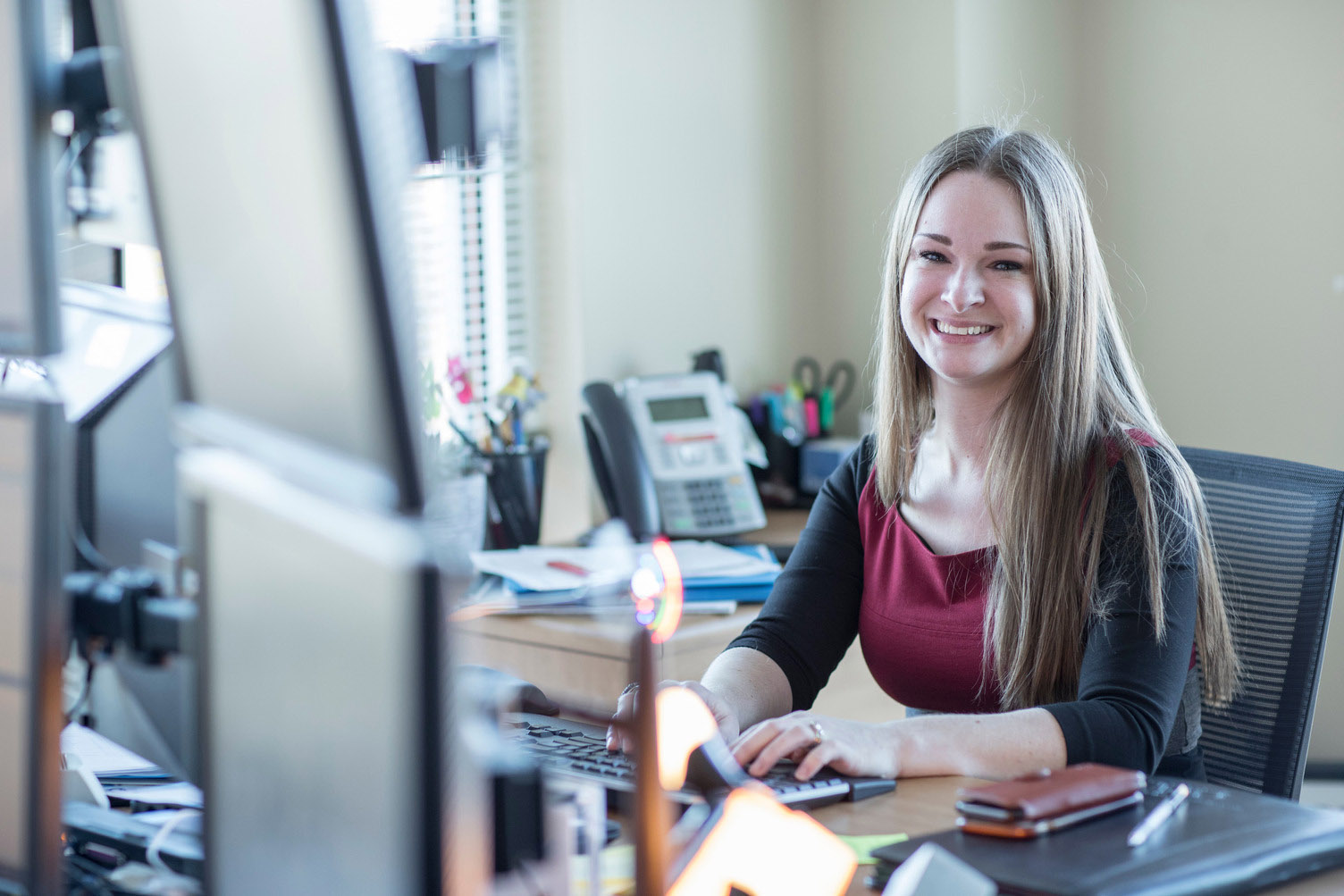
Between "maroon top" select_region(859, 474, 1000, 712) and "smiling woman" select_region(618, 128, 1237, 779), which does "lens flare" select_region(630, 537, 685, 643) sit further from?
"maroon top" select_region(859, 474, 1000, 712)

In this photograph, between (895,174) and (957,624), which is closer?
(957,624)

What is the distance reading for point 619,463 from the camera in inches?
87.4

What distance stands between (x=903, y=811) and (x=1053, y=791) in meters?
0.15

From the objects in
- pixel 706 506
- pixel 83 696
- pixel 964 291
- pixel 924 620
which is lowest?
pixel 706 506

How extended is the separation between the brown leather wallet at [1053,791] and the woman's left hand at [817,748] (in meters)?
0.15

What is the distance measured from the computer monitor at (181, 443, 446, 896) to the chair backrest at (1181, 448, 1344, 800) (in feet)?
3.68

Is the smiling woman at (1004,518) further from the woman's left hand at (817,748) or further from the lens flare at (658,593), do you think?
the lens flare at (658,593)

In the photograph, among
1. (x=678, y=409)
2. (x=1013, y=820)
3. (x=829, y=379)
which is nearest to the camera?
(x=1013, y=820)

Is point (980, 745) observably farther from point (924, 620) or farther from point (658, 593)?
point (658, 593)

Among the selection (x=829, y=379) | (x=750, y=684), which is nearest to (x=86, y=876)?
(x=750, y=684)

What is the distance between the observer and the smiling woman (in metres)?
1.23

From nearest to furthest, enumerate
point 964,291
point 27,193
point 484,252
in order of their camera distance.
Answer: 1. point 27,193
2. point 964,291
3. point 484,252

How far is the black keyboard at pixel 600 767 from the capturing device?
848mm

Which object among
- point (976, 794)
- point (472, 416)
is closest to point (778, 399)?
point (472, 416)
